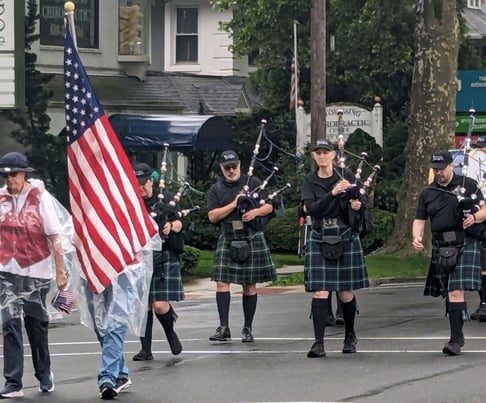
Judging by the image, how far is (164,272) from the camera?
11.1 metres

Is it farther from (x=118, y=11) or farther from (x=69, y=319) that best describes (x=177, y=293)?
(x=118, y=11)

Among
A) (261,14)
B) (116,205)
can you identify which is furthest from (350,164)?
(116,205)

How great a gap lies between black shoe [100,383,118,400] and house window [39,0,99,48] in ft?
62.8

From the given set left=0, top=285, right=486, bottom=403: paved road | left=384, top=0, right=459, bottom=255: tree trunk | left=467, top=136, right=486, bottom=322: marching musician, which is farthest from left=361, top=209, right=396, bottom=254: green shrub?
left=467, top=136, right=486, bottom=322: marching musician

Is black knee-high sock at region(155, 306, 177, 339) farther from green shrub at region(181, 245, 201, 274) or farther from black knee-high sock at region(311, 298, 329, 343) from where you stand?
green shrub at region(181, 245, 201, 274)

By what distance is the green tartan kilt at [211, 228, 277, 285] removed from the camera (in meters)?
12.3

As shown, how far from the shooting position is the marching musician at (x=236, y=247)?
12156 mm

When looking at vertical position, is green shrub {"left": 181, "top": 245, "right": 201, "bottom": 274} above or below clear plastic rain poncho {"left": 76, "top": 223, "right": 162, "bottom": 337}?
below

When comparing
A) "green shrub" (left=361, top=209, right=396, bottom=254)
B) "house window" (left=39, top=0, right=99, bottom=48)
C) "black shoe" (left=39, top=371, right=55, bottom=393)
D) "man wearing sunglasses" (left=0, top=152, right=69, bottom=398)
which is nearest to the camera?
"man wearing sunglasses" (left=0, top=152, right=69, bottom=398)

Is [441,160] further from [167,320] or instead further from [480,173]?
[480,173]

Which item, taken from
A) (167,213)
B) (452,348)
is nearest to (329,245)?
(452,348)

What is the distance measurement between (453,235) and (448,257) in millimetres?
202

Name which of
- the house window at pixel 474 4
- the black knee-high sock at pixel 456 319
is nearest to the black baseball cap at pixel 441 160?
the black knee-high sock at pixel 456 319

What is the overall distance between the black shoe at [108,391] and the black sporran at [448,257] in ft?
10.6
